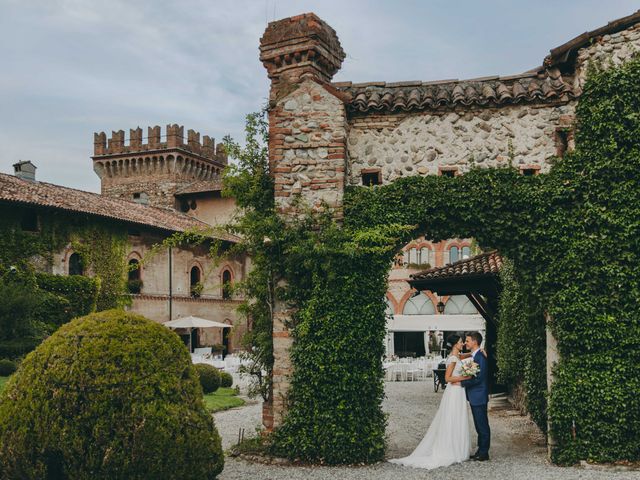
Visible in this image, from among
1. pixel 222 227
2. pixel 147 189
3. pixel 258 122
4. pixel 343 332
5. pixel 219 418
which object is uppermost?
pixel 147 189

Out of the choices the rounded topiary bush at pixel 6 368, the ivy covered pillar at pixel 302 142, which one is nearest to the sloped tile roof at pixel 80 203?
the rounded topiary bush at pixel 6 368

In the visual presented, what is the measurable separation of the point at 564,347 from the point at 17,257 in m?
21.3

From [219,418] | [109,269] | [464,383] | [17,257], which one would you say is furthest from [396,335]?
[464,383]

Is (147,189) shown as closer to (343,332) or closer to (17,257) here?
(17,257)

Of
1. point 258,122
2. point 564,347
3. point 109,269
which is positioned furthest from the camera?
point 109,269

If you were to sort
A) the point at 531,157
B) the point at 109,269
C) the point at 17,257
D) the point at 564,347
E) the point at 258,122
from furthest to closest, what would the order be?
1. the point at 109,269
2. the point at 17,257
3. the point at 258,122
4. the point at 531,157
5. the point at 564,347

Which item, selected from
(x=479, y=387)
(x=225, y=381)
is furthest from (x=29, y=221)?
(x=479, y=387)

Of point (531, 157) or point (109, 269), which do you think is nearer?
point (531, 157)

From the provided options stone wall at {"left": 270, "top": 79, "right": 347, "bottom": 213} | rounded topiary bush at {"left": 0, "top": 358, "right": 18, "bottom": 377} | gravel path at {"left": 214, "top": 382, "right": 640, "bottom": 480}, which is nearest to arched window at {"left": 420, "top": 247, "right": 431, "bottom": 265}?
rounded topiary bush at {"left": 0, "top": 358, "right": 18, "bottom": 377}

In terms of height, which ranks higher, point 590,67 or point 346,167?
point 590,67

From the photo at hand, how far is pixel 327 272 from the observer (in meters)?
8.84

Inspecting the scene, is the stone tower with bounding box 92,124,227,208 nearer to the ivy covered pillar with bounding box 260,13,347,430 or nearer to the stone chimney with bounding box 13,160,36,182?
the stone chimney with bounding box 13,160,36,182

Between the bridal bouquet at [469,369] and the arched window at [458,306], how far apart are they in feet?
93.3

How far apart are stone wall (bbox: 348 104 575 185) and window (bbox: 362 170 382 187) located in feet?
0.20
